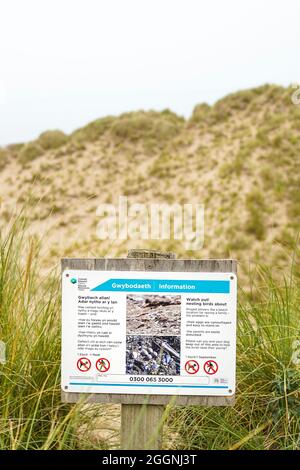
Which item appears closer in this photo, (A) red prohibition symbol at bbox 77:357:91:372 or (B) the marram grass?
(A) red prohibition symbol at bbox 77:357:91:372

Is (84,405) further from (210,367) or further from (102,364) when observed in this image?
(210,367)

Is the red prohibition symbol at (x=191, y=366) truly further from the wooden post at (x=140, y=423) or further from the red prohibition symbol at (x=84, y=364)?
the red prohibition symbol at (x=84, y=364)

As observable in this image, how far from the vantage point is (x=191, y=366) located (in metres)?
3.06

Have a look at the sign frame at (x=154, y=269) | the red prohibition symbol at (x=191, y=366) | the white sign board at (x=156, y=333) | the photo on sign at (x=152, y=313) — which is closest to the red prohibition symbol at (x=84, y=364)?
the white sign board at (x=156, y=333)

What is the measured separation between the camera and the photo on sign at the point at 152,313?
3037 mm

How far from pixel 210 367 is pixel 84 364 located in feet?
1.79

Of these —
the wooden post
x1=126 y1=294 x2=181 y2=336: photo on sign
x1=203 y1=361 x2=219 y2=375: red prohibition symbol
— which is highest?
x1=126 y1=294 x2=181 y2=336: photo on sign

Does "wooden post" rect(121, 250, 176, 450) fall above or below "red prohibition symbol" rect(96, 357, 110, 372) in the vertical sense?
below

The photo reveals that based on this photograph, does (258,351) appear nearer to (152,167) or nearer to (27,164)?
(152,167)

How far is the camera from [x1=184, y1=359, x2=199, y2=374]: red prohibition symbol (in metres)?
3.05

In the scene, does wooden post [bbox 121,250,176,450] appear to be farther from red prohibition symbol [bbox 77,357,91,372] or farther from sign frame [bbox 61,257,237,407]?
red prohibition symbol [bbox 77,357,91,372]

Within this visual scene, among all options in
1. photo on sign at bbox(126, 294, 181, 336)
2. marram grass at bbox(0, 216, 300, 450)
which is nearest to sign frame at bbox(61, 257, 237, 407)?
photo on sign at bbox(126, 294, 181, 336)

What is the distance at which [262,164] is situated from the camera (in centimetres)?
2486
